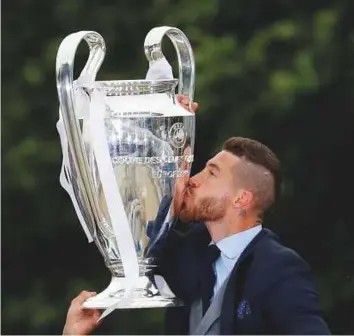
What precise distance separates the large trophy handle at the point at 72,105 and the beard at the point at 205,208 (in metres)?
0.13

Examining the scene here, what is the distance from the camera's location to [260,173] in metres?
2.18

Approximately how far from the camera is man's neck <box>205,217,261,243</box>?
220 centimetres

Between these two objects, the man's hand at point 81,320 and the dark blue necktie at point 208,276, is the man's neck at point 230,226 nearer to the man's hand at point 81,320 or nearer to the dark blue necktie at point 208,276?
the dark blue necktie at point 208,276

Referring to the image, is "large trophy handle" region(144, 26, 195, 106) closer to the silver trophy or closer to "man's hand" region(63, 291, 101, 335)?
the silver trophy

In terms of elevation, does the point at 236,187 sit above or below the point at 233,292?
above

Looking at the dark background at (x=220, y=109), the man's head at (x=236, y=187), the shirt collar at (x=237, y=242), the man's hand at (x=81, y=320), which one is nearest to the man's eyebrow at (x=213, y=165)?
the man's head at (x=236, y=187)

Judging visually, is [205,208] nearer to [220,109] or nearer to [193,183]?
[193,183]

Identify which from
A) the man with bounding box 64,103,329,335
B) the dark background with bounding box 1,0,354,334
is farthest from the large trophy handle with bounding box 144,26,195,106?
the dark background with bounding box 1,0,354,334

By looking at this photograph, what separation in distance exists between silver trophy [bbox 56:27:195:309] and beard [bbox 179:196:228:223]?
1.6 inches

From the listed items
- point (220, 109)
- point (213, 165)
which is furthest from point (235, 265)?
point (220, 109)

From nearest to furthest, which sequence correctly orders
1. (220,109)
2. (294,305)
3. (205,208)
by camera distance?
(294,305) → (205,208) → (220,109)

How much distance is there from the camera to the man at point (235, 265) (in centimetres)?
211

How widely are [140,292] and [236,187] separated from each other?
0.20 metres

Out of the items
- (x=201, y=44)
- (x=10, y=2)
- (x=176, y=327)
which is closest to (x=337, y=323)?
(x=201, y=44)
